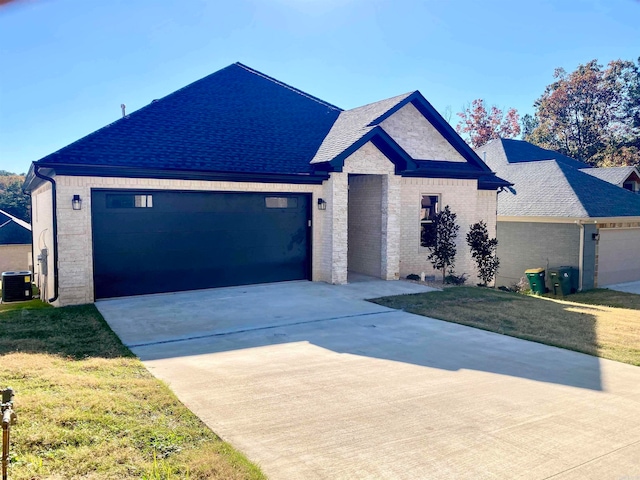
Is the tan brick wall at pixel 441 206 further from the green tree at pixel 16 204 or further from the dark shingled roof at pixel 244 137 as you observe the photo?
the green tree at pixel 16 204

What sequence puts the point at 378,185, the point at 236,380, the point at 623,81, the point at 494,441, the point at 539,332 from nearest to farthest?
the point at 494,441, the point at 236,380, the point at 539,332, the point at 378,185, the point at 623,81

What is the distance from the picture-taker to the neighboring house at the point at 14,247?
2902 centimetres

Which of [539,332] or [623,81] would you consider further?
[623,81]

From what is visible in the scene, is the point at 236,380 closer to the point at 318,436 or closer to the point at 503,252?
the point at 318,436

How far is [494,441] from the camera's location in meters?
4.81

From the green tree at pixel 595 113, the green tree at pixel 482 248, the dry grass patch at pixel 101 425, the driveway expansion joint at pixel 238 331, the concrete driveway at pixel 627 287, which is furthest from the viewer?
the green tree at pixel 595 113

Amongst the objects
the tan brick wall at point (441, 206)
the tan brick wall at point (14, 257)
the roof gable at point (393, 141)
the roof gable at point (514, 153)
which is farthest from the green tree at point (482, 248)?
the tan brick wall at point (14, 257)

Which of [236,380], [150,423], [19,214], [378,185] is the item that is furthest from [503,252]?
[19,214]

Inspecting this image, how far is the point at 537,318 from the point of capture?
421 inches

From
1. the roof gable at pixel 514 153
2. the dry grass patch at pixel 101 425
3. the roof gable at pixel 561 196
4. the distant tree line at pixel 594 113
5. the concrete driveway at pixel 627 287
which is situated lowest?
the concrete driveway at pixel 627 287

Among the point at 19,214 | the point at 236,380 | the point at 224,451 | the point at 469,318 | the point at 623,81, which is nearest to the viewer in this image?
the point at 224,451

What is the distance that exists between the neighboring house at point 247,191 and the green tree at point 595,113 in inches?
1251

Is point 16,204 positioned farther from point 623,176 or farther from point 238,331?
point 623,176

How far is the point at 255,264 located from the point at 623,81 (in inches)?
1650
